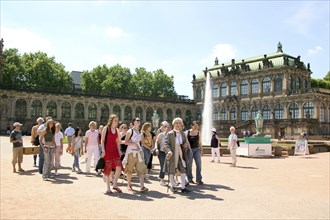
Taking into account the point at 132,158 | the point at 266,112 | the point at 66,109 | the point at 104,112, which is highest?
the point at 266,112

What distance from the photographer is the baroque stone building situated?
62156 millimetres

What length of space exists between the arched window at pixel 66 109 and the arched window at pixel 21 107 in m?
7.00

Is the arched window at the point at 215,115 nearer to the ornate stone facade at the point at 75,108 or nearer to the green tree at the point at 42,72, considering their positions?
the ornate stone facade at the point at 75,108

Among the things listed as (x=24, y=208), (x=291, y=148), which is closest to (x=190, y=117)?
(x=291, y=148)

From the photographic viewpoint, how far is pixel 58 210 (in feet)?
27.2

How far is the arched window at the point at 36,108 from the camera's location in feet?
209

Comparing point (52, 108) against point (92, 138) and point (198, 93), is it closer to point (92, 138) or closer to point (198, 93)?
point (198, 93)

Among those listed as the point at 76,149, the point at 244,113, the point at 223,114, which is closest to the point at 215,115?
the point at 223,114

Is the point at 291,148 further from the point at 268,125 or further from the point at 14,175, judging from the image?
the point at 268,125

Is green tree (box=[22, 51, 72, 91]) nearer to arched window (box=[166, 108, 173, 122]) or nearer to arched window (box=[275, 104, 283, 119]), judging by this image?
arched window (box=[166, 108, 173, 122])

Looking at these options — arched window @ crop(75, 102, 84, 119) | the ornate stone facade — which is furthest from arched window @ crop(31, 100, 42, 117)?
arched window @ crop(75, 102, 84, 119)

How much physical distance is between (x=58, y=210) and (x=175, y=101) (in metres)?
75.1

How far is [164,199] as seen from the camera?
31.4ft

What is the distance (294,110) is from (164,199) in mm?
61117
